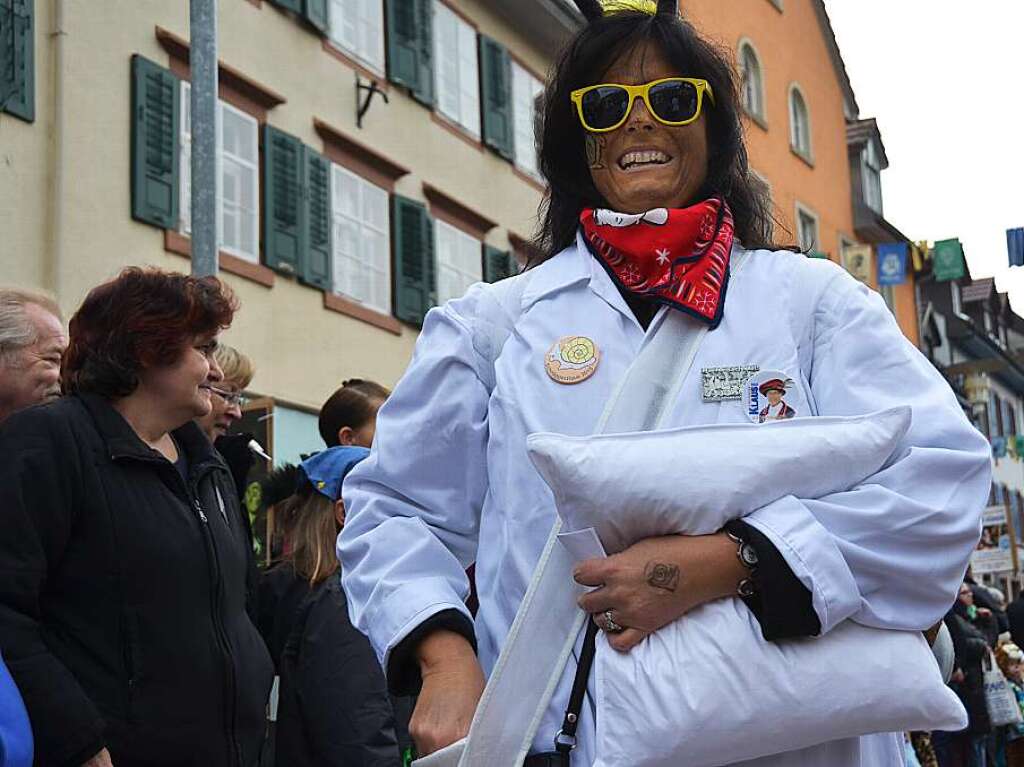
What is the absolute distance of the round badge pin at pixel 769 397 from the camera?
89.7 inches

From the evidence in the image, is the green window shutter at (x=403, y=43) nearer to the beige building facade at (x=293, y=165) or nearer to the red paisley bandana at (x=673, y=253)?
the beige building facade at (x=293, y=165)

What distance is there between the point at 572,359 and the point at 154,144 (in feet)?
39.8

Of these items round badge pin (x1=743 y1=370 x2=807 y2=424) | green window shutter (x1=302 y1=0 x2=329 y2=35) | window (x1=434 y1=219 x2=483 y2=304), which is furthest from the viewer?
window (x1=434 y1=219 x2=483 y2=304)

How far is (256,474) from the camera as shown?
8.26 m

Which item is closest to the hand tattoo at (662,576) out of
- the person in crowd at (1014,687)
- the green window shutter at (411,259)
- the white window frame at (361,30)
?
the person in crowd at (1014,687)

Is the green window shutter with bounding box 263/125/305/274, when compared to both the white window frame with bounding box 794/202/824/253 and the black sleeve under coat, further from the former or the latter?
the white window frame with bounding box 794/202/824/253

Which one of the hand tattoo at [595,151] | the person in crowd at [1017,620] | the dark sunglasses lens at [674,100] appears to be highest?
the dark sunglasses lens at [674,100]

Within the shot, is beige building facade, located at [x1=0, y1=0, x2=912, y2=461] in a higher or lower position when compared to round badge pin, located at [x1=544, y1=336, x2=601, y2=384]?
higher

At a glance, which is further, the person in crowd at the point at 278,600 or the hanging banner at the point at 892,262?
the hanging banner at the point at 892,262

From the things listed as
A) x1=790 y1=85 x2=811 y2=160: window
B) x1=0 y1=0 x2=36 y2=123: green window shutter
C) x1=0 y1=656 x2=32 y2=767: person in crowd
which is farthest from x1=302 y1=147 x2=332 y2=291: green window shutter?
x1=790 y1=85 x2=811 y2=160: window

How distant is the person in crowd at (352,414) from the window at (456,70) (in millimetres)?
13633

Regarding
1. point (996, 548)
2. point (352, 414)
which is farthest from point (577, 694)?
point (996, 548)

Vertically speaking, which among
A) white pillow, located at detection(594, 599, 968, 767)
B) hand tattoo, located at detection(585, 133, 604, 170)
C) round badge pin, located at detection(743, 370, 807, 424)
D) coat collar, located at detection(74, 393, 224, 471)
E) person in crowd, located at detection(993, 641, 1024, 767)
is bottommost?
person in crowd, located at detection(993, 641, 1024, 767)

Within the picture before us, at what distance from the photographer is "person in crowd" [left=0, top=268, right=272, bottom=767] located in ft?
11.9
